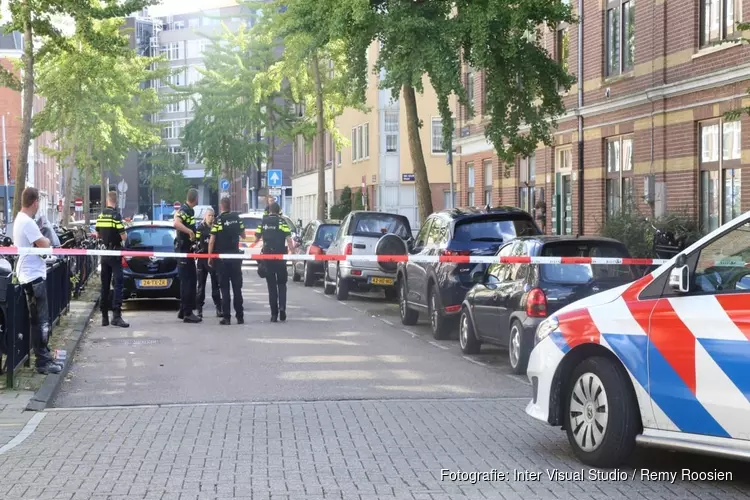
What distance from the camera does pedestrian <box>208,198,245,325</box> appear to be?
18.5 m

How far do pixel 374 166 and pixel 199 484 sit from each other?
5038 cm

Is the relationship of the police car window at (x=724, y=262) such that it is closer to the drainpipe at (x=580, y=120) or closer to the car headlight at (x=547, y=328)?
the car headlight at (x=547, y=328)

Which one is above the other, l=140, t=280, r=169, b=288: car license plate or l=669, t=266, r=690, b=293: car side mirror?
l=669, t=266, r=690, b=293: car side mirror

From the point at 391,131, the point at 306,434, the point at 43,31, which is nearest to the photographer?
the point at 306,434

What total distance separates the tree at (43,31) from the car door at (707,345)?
1569 centimetres

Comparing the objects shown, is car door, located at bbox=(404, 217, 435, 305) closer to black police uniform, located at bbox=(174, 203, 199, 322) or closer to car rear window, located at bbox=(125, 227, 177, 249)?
black police uniform, located at bbox=(174, 203, 199, 322)

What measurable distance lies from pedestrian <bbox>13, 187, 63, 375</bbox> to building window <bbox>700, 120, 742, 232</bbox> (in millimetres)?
13720

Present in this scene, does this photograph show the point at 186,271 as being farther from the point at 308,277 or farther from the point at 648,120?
the point at 648,120

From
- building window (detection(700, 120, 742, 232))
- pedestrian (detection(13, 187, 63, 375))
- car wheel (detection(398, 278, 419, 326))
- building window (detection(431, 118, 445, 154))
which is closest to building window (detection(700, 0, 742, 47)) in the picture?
building window (detection(700, 120, 742, 232))

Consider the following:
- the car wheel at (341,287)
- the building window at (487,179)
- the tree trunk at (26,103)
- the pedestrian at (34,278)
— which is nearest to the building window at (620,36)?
the car wheel at (341,287)

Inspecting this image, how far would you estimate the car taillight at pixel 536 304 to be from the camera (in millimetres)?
12398

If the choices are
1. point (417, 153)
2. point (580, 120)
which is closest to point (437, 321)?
point (417, 153)

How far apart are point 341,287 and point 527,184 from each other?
34.6ft

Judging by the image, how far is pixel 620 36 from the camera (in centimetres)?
2697
